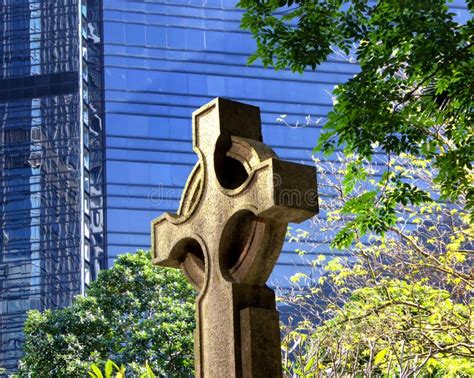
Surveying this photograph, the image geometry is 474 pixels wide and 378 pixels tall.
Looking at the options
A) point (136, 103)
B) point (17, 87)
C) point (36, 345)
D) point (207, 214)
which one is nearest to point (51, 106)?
point (17, 87)

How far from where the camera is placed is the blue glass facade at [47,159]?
196ft

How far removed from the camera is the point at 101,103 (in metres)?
69.6

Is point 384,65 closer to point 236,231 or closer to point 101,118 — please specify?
point 236,231

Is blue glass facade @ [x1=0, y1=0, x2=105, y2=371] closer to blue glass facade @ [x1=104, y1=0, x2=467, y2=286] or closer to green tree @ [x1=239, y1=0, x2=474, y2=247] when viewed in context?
blue glass facade @ [x1=104, y1=0, x2=467, y2=286]

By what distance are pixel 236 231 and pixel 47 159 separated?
59.0m

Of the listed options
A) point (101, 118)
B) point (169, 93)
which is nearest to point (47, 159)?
point (101, 118)

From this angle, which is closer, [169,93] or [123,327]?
[123,327]

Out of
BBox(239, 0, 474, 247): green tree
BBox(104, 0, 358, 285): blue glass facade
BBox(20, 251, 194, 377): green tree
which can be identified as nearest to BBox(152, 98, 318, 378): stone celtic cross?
BBox(239, 0, 474, 247): green tree

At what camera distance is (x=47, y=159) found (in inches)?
2467

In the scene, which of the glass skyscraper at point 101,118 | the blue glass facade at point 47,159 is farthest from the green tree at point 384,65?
the glass skyscraper at point 101,118

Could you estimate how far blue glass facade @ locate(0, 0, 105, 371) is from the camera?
59.7m

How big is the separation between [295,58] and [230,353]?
4.14 m

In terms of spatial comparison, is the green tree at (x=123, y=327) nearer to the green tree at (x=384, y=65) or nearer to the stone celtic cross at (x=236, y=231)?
the green tree at (x=384, y=65)

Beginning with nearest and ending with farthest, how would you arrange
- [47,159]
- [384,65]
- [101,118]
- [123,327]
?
[384,65] < [123,327] < [47,159] < [101,118]
